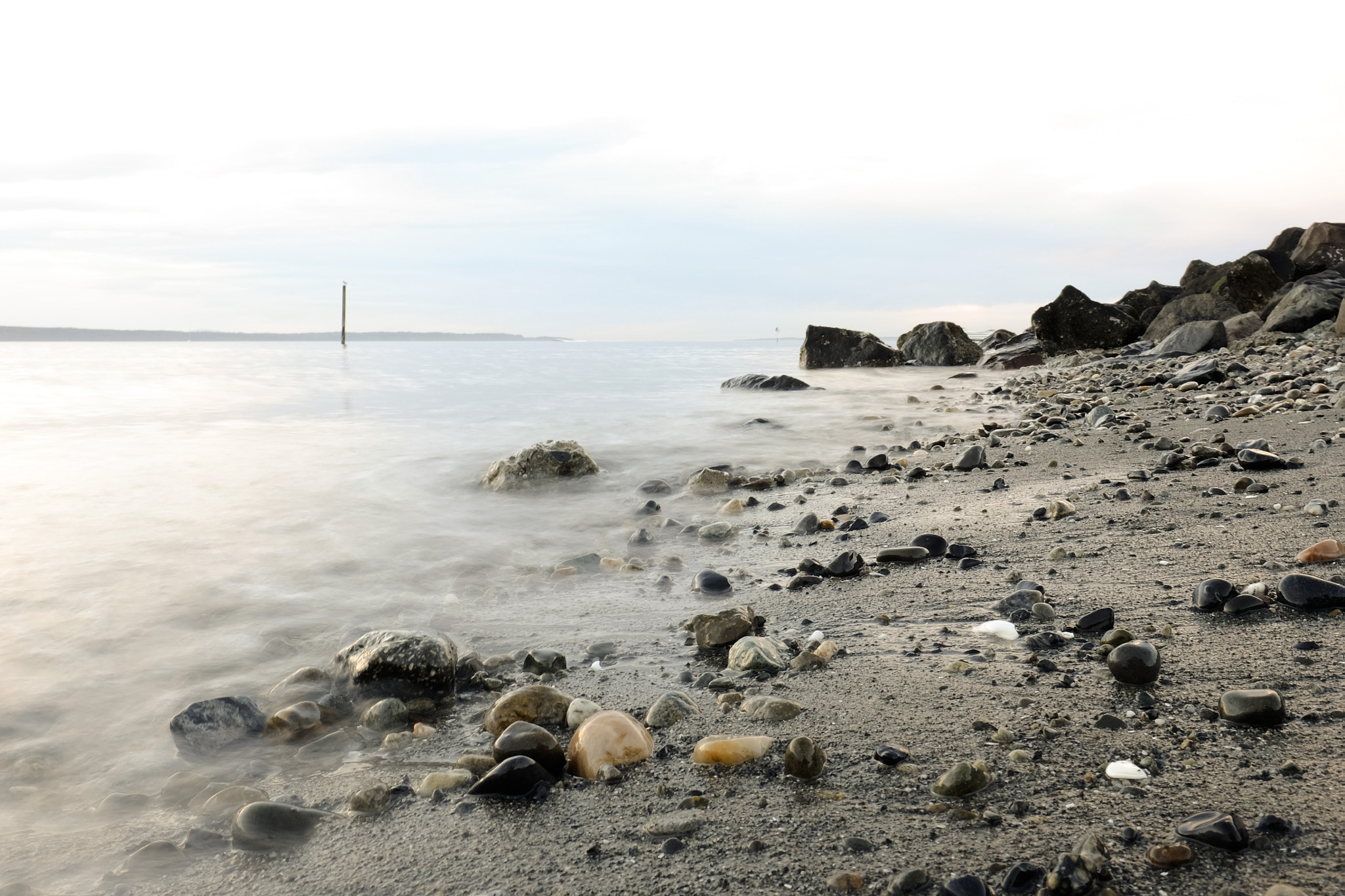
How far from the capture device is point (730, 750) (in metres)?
1.96

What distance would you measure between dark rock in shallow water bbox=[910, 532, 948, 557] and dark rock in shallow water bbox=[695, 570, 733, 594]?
0.90m

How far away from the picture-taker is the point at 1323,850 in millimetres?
1300

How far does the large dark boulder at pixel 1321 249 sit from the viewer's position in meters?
17.2

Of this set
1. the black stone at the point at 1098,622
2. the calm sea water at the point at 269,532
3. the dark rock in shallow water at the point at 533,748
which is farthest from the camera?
the calm sea water at the point at 269,532

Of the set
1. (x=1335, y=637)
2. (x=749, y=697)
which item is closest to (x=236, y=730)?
(x=749, y=697)

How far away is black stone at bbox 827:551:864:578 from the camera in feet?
11.4

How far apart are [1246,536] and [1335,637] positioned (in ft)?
3.70

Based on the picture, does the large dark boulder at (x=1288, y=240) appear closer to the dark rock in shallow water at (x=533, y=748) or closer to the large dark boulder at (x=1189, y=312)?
the large dark boulder at (x=1189, y=312)

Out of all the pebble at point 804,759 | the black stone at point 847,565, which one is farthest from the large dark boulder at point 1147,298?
the pebble at point 804,759

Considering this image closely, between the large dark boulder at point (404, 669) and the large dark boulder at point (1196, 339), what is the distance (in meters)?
14.4

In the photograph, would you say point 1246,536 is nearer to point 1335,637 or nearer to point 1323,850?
point 1335,637

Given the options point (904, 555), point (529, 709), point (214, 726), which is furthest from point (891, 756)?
point (214, 726)

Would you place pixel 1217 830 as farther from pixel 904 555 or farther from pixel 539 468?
pixel 539 468

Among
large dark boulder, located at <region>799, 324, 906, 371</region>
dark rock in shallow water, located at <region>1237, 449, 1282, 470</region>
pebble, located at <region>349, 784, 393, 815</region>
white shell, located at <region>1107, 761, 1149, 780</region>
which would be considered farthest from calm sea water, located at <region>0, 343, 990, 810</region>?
large dark boulder, located at <region>799, 324, 906, 371</region>
